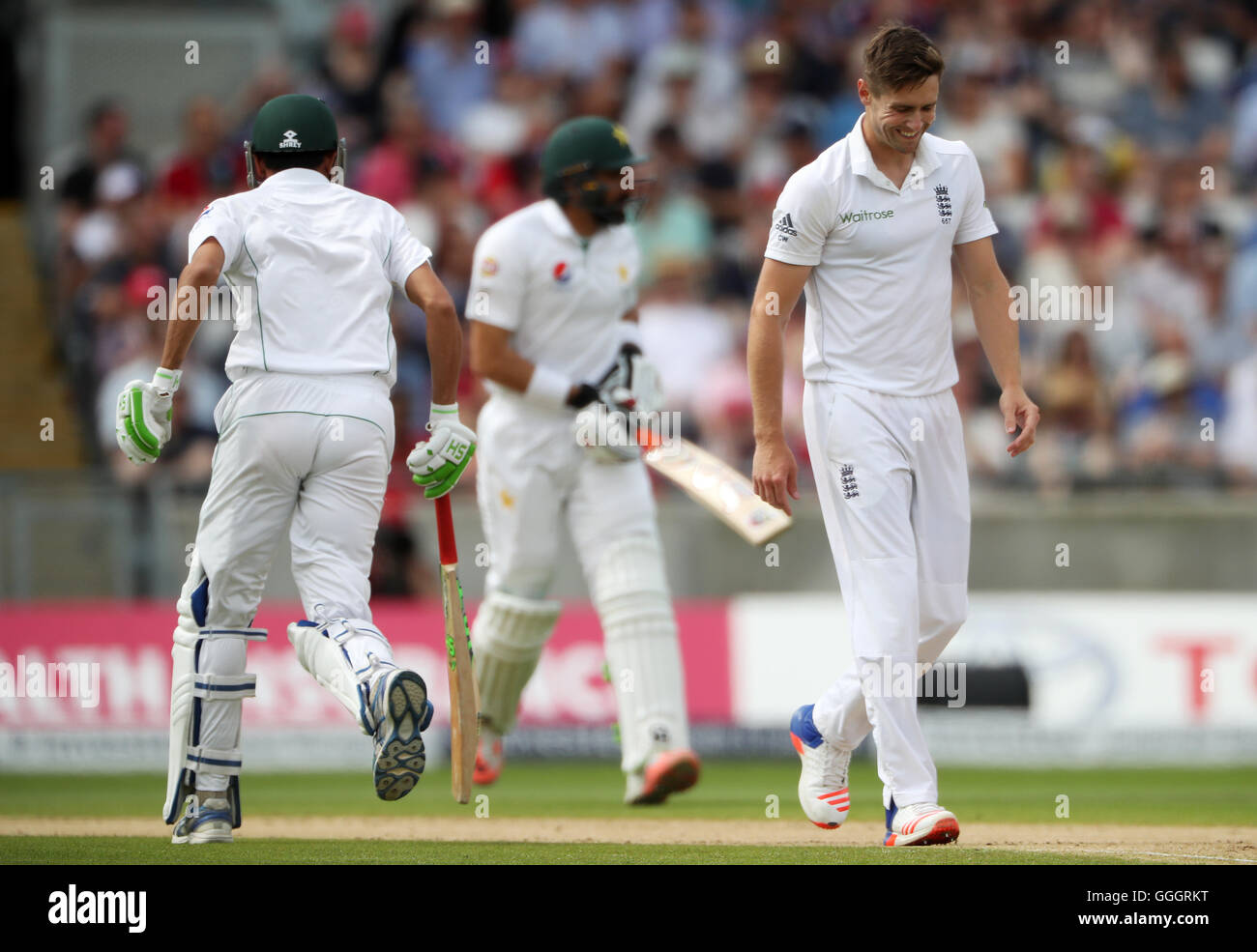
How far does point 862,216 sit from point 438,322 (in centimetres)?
158

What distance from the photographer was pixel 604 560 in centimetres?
898

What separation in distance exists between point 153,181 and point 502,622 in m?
8.47

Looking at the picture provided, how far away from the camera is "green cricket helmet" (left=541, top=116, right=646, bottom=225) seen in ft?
29.5

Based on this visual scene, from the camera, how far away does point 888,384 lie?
6.74 meters

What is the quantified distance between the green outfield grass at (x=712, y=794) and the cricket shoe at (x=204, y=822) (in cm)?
213

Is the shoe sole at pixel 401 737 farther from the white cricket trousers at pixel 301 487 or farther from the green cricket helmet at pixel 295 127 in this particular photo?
the green cricket helmet at pixel 295 127

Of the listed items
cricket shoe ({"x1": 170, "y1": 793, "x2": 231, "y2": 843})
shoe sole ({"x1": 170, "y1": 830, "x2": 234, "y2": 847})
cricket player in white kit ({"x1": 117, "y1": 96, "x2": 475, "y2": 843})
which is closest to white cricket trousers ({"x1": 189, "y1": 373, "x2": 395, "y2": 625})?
cricket player in white kit ({"x1": 117, "y1": 96, "x2": 475, "y2": 843})

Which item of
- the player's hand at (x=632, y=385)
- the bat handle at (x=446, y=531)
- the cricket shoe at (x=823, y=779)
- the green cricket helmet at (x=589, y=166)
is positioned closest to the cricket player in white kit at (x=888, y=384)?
the cricket shoe at (x=823, y=779)

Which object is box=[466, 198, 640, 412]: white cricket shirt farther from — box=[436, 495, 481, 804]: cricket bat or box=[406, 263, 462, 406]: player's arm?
box=[406, 263, 462, 406]: player's arm

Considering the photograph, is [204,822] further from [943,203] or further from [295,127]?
[943,203]

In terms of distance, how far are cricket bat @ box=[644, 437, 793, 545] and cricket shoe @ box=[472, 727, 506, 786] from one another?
169cm

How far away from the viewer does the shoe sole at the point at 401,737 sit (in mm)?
6402

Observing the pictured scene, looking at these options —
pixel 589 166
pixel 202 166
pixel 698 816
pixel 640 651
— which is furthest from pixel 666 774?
pixel 202 166
